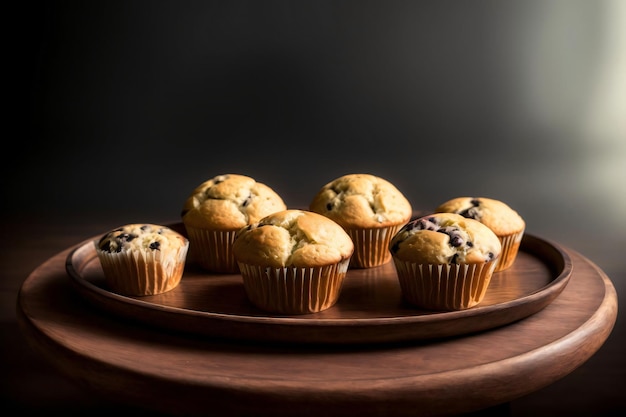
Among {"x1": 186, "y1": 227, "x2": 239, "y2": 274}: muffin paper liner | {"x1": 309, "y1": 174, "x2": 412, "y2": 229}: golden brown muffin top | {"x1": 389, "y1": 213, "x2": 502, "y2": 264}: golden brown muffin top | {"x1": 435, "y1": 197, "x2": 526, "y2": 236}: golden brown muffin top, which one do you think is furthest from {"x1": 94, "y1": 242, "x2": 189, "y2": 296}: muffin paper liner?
{"x1": 435, "y1": 197, "x2": 526, "y2": 236}: golden brown muffin top

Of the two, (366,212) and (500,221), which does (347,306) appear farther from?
(500,221)

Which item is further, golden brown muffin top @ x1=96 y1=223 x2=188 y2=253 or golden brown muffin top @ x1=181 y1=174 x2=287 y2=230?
golden brown muffin top @ x1=181 y1=174 x2=287 y2=230

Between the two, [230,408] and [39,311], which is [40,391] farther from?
[230,408]

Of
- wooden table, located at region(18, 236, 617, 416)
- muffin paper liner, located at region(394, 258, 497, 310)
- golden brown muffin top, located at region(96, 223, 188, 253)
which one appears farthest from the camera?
golden brown muffin top, located at region(96, 223, 188, 253)

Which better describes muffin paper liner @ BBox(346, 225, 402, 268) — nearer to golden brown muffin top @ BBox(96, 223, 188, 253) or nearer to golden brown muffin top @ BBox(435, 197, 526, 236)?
golden brown muffin top @ BBox(435, 197, 526, 236)

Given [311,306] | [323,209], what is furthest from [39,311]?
[323,209]

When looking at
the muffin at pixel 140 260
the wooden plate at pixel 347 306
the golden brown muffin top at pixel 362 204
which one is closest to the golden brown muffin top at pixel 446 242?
the wooden plate at pixel 347 306

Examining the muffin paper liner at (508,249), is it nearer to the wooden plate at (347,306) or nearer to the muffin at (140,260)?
the wooden plate at (347,306)

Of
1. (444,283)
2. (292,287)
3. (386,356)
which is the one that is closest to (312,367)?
(386,356)
